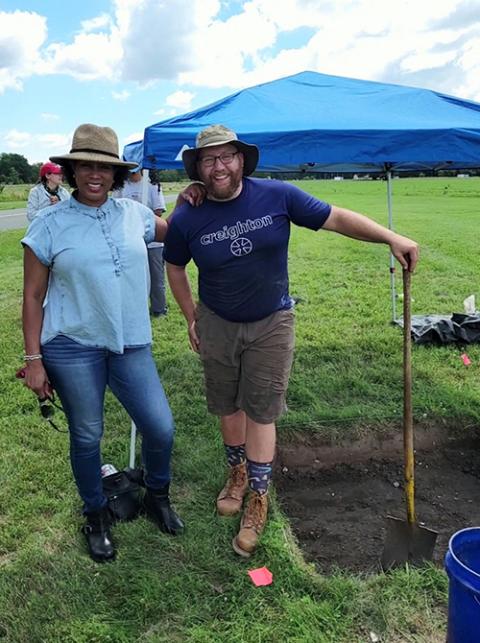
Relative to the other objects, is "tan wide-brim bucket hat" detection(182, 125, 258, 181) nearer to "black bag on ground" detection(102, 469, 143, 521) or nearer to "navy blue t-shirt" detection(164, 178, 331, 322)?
"navy blue t-shirt" detection(164, 178, 331, 322)

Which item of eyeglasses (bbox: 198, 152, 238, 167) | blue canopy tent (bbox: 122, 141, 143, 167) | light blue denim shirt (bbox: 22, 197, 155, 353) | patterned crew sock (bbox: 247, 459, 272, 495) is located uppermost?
blue canopy tent (bbox: 122, 141, 143, 167)

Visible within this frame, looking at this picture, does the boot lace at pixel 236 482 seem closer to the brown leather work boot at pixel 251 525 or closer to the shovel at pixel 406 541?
the brown leather work boot at pixel 251 525

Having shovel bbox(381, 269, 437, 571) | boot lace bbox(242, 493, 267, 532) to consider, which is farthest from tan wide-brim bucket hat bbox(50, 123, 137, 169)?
boot lace bbox(242, 493, 267, 532)

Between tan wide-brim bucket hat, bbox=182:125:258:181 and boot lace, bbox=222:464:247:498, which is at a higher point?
tan wide-brim bucket hat, bbox=182:125:258:181

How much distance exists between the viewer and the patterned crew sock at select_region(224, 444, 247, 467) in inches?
126

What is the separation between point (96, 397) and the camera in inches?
99.4

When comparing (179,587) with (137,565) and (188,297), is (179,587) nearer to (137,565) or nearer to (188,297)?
(137,565)

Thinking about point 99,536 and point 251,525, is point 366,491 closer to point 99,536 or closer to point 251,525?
point 251,525

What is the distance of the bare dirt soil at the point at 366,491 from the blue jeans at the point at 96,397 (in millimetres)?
1043

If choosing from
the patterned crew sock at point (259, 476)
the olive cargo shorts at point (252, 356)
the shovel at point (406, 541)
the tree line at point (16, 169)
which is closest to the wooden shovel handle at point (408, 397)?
the shovel at point (406, 541)

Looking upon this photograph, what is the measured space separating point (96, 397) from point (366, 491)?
1919mm

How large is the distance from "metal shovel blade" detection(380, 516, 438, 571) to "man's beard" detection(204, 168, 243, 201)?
1700 millimetres

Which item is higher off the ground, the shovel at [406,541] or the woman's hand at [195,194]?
the woman's hand at [195,194]

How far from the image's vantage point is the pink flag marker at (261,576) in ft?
8.46
